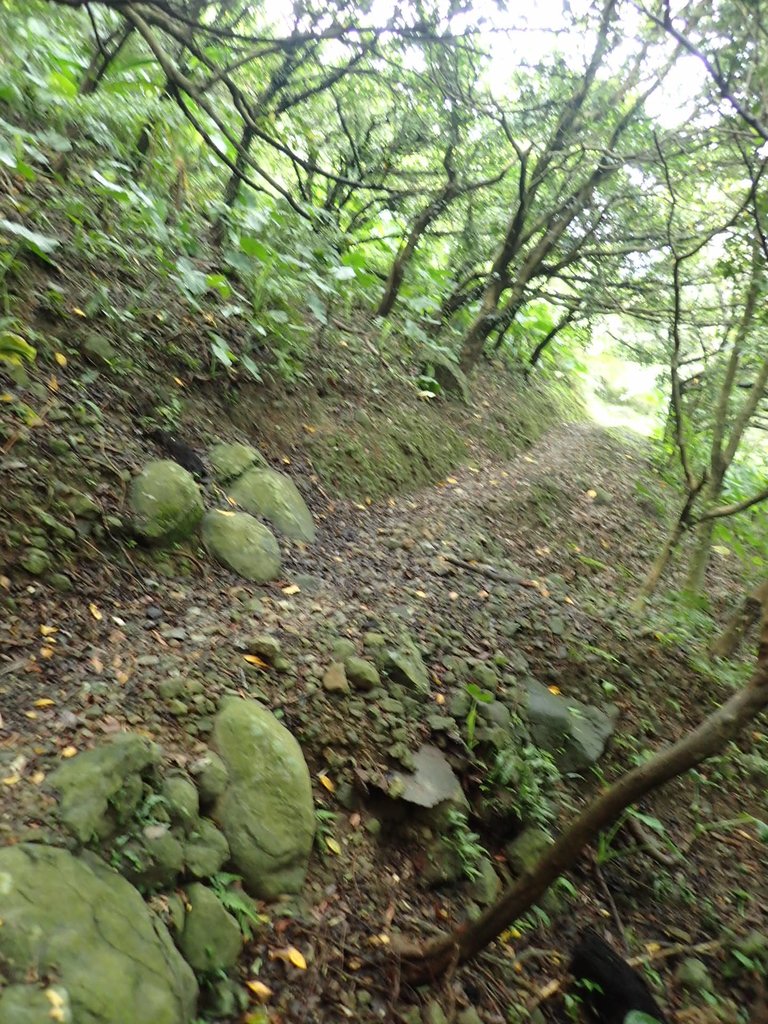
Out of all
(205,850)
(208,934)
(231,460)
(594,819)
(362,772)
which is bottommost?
(208,934)

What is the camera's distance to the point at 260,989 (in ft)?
8.44

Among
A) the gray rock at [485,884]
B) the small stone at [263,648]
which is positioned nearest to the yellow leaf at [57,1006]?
the small stone at [263,648]

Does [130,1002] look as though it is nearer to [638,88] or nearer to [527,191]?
[527,191]

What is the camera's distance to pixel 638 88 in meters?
9.04

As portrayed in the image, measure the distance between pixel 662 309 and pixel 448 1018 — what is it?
896 cm

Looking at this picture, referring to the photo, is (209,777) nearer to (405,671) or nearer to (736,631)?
(405,671)

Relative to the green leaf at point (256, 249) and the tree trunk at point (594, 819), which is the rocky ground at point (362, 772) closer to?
the tree trunk at point (594, 819)

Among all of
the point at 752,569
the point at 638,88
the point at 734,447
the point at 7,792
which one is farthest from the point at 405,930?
the point at 638,88

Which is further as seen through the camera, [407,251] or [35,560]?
[407,251]

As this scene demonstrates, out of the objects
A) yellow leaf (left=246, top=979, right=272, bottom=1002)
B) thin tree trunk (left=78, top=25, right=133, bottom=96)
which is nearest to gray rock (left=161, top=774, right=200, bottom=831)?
yellow leaf (left=246, top=979, right=272, bottom=1002)

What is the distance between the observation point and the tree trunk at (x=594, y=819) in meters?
2.23

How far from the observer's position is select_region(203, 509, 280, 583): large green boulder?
4680 millimetres

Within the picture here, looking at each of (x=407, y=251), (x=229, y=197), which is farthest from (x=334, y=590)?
(x=407, y=251)

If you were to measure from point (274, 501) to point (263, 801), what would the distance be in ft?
9.16
